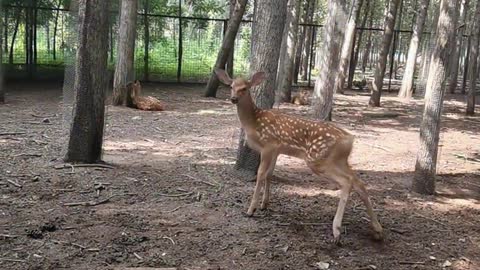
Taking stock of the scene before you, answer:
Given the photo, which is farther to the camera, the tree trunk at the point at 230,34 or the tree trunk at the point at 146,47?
the tree trunk at the point at 146,47

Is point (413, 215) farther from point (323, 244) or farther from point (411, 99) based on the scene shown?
point (411, 99)

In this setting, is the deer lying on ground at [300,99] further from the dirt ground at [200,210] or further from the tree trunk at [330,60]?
the dirt ground at [200,210]

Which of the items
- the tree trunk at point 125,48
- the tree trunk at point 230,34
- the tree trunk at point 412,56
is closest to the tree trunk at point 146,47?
the tree trunk at point 230,34

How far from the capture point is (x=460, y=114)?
15930 mm

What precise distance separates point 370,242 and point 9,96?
33.7 ft

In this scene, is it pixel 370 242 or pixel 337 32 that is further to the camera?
pixel 337 32

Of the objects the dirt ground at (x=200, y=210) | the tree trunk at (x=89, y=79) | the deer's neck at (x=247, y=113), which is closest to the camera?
the dirt ground at (x=200, y=210)

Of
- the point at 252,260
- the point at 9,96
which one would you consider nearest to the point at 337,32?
the point at 252,260

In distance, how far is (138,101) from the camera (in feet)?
41.0

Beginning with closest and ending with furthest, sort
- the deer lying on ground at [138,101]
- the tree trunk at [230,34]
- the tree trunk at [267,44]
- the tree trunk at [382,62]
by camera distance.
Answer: the tree trunk at [267,44] < the deer lying on ground at [138,101] < the tree trunk at [230,34] < the tree trunk at [382,62]

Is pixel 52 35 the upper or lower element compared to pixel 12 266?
upper

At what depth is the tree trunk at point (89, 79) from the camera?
21.2 feet

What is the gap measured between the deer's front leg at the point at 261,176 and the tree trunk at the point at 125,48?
7484mm

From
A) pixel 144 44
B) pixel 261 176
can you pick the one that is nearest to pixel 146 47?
pixel 144 44
